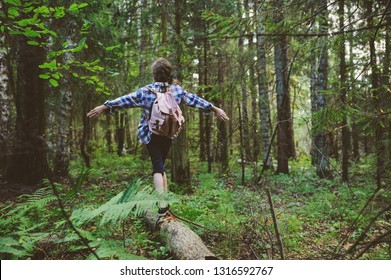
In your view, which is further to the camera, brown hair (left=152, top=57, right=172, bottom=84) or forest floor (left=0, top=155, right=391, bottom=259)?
brown hair (left=152, top=57, right=172, bottom=84)

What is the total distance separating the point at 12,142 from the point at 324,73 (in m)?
8.86

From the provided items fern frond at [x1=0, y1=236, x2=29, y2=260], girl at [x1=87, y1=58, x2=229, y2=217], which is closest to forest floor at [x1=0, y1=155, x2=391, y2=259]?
fern frond at [x1=0, y1=236, x2=29, y2=260]

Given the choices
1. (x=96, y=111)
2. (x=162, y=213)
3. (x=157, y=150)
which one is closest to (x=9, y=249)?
(x=162, y=213)

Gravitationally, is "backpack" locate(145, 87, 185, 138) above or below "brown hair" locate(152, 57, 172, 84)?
below

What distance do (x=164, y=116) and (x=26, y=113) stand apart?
14.4ft

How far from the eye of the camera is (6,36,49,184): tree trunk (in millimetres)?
6625

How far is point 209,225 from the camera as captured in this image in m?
4.18

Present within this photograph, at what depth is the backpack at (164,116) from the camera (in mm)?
3900

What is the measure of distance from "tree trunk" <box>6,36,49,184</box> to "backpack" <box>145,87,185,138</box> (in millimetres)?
3826

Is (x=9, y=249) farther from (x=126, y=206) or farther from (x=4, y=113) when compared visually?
(x=4, y=113)

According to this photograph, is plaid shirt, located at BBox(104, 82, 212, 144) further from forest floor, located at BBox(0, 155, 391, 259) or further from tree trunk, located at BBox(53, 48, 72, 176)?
tree trunk, located at BBox(53, 48, 72, 176)

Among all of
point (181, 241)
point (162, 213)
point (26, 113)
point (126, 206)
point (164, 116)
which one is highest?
point (26, 113)

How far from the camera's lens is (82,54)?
8125 millimetres
